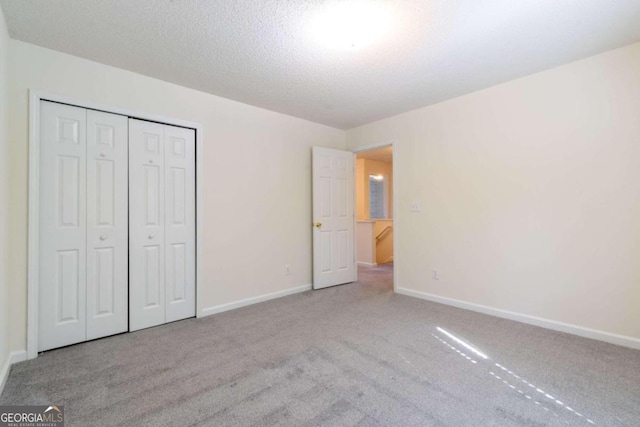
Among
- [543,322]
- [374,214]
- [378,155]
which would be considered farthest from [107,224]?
[374,214]

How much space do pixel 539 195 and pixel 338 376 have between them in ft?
8.27

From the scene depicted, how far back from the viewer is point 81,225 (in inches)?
98.8

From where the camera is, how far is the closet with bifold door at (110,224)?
2.39 meters

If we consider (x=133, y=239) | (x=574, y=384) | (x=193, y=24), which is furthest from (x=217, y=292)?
(x=574, y=384)

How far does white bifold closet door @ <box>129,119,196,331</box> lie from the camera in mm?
2795

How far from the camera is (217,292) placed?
10.9 ft

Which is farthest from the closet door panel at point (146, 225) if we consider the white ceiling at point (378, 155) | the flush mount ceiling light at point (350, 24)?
the white ceiling at point (378, 155)

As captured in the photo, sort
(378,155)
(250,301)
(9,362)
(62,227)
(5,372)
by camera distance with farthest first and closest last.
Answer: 1. (378,155)
2. (250,301)
3. (62,227)
4. (9,362)
5. (5,372)

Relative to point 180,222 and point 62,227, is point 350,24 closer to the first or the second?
point 180,222

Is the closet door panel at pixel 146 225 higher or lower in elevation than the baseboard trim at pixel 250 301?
higher

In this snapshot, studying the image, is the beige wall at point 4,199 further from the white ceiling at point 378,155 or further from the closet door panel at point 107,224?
the white ceiling at point 378,155

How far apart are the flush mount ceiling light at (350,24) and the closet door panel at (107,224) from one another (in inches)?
79.2

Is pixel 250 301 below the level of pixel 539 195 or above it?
below

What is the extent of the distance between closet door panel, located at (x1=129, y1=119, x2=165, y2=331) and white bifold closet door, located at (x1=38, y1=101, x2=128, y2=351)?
0.22 ft
